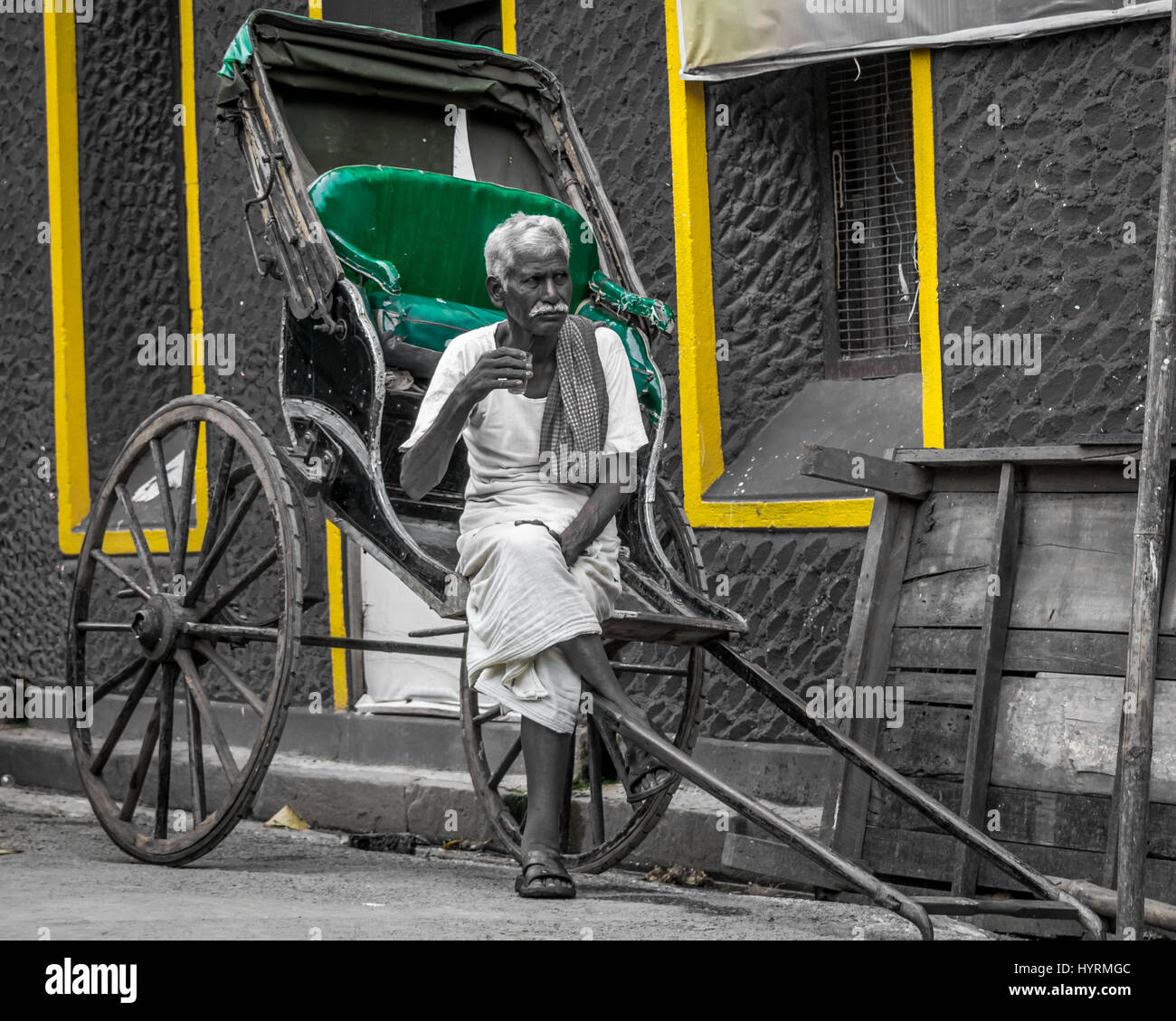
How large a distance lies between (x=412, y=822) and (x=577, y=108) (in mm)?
3063

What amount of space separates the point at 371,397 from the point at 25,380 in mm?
5299

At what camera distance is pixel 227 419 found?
5727mm

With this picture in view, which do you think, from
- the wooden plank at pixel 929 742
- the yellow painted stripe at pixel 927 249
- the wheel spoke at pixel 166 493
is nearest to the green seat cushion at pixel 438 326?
the wheel spoke at pixel 166 493

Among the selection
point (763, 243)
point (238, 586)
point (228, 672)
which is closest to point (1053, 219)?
→ point (763, 243)

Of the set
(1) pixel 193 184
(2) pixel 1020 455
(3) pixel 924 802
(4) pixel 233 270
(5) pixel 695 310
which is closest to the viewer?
(3) pixel 924 802

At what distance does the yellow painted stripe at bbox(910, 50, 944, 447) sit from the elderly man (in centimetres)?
147

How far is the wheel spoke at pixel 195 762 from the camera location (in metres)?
5.66

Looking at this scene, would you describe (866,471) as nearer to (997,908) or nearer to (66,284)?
(997,908)

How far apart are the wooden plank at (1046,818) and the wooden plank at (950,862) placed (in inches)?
0.9

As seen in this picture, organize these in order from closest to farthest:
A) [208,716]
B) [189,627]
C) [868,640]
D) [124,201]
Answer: [868,640]
[208,716]
[189,627]
[124,201]

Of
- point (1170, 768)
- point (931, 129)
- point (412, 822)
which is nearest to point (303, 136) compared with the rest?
point (931, 129)

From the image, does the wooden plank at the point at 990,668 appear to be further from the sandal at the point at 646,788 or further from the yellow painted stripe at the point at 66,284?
the yellow painted stripe at the point at 66,284

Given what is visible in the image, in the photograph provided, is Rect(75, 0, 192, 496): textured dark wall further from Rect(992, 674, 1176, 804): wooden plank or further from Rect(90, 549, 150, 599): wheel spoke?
Rect(992, 674, 1176, 804): wooden plank

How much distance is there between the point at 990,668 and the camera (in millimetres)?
4965
